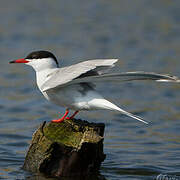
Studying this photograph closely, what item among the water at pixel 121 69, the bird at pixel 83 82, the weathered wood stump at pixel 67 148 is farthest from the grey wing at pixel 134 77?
the water at pixel 121 69

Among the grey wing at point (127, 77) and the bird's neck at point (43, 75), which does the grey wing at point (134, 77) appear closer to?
the grey wing at point (127, 77)

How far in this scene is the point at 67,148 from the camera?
6074 mm

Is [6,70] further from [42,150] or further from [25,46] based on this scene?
[42,150]

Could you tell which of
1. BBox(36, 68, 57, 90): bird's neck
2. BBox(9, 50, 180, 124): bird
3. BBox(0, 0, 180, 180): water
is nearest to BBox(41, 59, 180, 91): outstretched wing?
BBox(9, 50, 180, 124): bird

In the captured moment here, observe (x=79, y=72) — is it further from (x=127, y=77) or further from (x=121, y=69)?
(x=121, y=69)

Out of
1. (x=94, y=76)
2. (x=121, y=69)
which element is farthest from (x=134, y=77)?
(x=121, y=69)

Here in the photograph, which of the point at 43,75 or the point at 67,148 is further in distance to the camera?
the point at 43,75

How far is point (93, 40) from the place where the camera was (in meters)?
16.1

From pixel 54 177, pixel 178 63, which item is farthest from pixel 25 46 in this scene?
pixel 54 177

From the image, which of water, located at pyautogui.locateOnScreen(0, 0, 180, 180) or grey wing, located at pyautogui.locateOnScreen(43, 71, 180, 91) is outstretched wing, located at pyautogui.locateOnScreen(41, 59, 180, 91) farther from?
water, located at pyautogui.locateOnScreen(0, 0, 180, 180)

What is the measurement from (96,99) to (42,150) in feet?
2.84

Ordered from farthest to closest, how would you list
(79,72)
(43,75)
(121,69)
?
(121,69)
(43,75)
(79,72)

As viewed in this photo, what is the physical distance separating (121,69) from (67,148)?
7.39 metres

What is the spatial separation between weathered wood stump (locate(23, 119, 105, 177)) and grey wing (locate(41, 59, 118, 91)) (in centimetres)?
55
